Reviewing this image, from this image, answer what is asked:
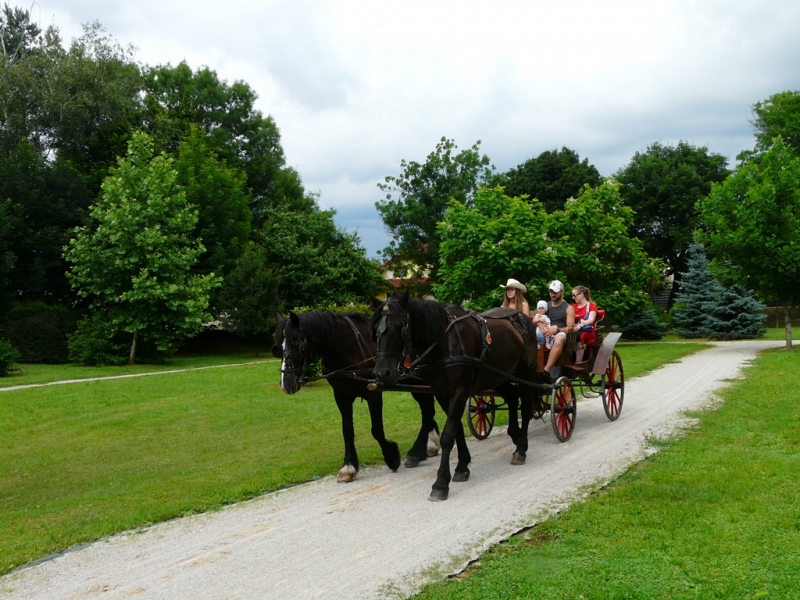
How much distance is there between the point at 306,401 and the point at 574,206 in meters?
20.9

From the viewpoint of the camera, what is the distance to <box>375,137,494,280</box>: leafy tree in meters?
46.8

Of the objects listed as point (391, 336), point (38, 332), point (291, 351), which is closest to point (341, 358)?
point (291, 351)

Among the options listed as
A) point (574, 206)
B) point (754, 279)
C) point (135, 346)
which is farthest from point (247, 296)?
point (754, 279)

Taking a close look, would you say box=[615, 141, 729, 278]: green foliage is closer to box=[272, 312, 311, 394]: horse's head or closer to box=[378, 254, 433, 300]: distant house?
box=[378, 254, 433, 300]: distant house

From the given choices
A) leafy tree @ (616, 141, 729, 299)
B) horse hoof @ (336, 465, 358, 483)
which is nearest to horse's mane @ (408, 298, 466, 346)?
horse hoof @ (336, 465, 358, 483)

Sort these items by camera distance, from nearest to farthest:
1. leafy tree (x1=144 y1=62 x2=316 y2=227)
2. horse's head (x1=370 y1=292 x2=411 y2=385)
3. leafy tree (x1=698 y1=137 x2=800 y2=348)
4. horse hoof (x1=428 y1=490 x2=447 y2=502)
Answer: horse's head (x1=370 y1=292 x2=411 y2=385) → horse hoof (x1=428 y1=490 x2=447 y2=502) → leafy tree (x1=698 y1=137 x2=800 y2=348) → leafy tree (x1=144 y1=62 x2=316 y2=227)

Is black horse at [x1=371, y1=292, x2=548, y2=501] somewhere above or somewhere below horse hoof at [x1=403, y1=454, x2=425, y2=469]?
above

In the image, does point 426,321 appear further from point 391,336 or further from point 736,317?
point 736,317

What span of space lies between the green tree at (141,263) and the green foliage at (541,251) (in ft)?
35.6

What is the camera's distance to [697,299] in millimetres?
36375

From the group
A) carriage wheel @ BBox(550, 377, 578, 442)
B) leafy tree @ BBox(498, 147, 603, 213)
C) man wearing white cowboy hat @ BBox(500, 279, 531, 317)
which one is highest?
leafy tree @ BBox(498, 147, 603, 213)

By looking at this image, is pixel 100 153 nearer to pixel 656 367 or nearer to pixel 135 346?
pixel 135 346

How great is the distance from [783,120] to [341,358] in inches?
1938

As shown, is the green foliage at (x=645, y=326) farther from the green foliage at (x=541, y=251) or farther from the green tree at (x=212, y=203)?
the green tree at (x=212, y=203)
